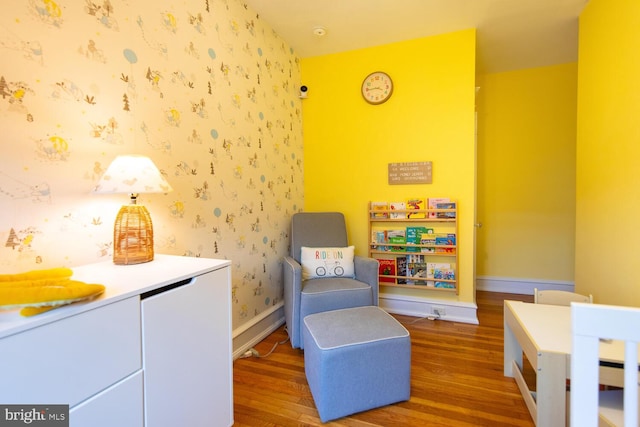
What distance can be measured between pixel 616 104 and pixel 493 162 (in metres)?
1.66

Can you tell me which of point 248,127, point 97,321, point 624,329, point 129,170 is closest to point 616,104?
point 624,329

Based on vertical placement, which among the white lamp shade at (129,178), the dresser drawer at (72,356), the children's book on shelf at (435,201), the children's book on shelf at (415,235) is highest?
the white lamp shade at (129,178)

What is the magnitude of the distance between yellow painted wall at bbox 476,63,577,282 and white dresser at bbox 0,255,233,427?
10.8ft

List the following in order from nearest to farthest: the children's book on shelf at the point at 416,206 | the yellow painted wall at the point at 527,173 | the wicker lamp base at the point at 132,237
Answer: the wicker lamp base at the point at 132,237
the children's book on shelf at the point at 416,206
the yellow painted wall at the point at 527,173

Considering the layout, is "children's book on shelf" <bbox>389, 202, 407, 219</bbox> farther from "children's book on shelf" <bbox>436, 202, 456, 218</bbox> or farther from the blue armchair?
the blue armchair

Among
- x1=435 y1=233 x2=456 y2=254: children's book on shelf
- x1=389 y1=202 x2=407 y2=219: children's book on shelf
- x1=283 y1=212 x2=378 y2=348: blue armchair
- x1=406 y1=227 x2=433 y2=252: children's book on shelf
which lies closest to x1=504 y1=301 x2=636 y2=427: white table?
x1=283 y1=212 x2=378 y2=348: blue armchair

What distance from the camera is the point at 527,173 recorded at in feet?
10.8

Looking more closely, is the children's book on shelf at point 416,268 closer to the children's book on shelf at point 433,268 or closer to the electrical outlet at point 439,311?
the children's book on shelf at point 433,268

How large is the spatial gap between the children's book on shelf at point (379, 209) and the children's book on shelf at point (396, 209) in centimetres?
4

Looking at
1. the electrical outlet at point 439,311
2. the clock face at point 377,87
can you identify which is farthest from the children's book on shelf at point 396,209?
the clock face at point 377,87

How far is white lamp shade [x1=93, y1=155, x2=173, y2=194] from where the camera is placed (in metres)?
1.08

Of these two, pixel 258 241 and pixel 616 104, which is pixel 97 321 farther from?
pixel 616 104

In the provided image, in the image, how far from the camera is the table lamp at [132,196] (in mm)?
1090

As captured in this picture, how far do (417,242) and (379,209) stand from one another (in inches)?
18.3
